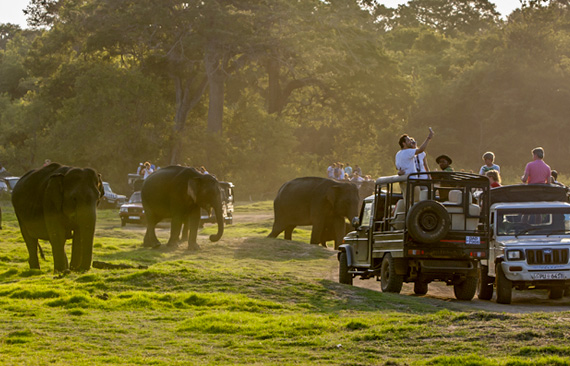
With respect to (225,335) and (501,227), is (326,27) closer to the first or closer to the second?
(501,227)

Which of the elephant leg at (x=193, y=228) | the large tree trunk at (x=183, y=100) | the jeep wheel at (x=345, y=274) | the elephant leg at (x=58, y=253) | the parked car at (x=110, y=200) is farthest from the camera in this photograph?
the large tree trunk at (x=183, y=100)

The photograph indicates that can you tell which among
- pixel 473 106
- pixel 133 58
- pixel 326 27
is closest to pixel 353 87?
pixel 326 27

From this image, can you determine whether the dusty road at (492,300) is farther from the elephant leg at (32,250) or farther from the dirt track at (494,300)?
the elephant leg at (32,250)

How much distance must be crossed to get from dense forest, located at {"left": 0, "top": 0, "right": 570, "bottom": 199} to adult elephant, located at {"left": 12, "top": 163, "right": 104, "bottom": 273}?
3624cm

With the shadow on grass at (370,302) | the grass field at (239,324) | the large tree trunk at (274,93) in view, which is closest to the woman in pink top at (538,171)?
the shadow on grass at (370,302)

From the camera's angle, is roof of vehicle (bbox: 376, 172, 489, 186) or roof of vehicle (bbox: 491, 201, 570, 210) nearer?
roof of vehicle (bbox: 376, 172, 489, 186)

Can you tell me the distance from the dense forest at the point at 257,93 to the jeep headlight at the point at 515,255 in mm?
38818

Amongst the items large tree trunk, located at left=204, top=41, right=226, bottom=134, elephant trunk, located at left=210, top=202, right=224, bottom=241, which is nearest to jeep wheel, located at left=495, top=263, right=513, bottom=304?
elephant trunk, located at left=210, top=202, right=224, bottom=241

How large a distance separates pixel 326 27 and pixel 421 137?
19.6 m

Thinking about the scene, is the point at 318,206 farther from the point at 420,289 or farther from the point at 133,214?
the point at 420,289

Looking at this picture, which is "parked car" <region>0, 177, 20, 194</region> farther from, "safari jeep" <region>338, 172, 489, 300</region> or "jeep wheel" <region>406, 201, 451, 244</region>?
"jeep wheel" <region>406, 201, 451, 244</region>

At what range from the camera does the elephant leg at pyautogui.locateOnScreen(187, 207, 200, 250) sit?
2569 centimetres

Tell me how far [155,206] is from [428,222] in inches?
478

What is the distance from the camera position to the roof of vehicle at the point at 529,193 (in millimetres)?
19609
